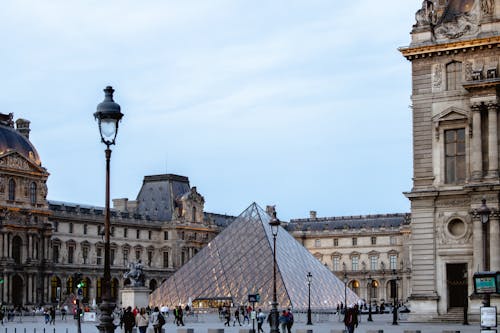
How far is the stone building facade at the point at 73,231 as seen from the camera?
285 ft

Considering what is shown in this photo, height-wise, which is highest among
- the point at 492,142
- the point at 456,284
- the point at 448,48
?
the point at 448,48

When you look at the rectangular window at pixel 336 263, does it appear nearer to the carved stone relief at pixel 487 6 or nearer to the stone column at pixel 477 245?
the stone column at pixel 477 245

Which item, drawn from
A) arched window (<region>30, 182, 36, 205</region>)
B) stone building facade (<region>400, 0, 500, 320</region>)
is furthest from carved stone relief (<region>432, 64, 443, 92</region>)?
arched window (<region>30, 182, 36, 205</region>)

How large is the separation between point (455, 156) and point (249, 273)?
92.3ft

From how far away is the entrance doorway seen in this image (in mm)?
38000

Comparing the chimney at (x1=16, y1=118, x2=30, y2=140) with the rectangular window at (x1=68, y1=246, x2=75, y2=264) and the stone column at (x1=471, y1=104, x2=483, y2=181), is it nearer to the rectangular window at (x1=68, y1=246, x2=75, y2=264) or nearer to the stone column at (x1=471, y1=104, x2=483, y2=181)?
the rectangular window at (x1=68, y1=246, x2=75, y2=264)

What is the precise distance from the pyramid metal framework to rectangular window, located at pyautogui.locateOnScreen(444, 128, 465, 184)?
2337cm

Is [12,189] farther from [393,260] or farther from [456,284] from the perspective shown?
[456,284]

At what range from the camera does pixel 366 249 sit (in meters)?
119

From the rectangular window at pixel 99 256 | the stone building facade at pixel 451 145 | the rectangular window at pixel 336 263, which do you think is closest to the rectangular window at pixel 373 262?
the rectangular window at pixel 336 263

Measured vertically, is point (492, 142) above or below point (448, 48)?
below

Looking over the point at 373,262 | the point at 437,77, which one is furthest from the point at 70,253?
the point at 437,77

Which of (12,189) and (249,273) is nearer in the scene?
(249,273)

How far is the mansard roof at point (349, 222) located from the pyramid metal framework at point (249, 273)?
48.8 m
